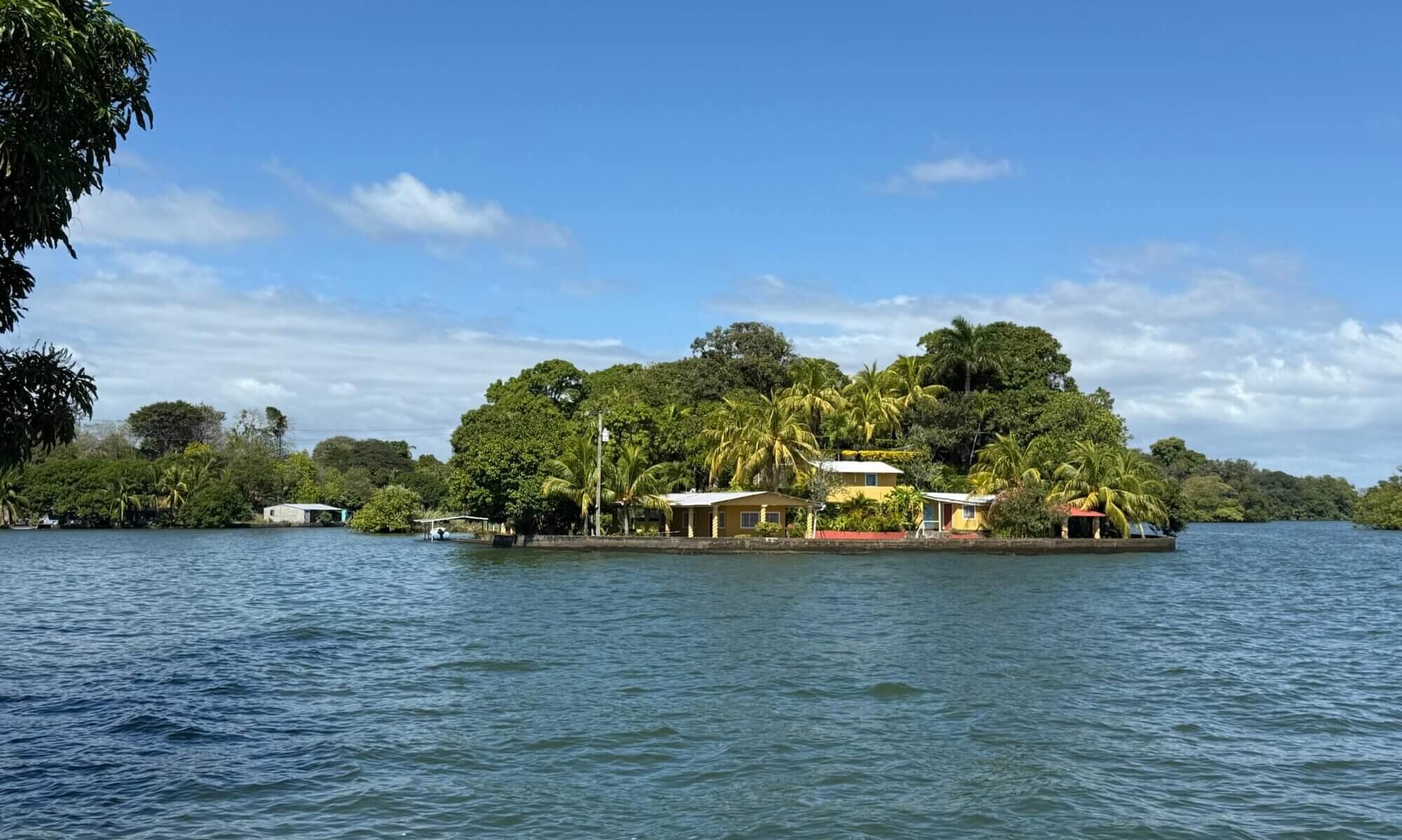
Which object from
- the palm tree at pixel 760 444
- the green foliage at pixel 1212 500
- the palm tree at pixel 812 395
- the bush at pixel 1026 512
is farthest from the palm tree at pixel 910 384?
the green foliage at pixel 1212 500

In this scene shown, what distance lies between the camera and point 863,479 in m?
66.8

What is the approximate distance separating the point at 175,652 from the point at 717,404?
5422cm

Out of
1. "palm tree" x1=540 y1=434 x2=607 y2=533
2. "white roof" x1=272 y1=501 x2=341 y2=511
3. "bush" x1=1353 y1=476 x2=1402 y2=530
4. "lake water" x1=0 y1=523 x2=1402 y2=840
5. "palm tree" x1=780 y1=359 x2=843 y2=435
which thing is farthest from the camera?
"white roof" x1=272 y1=501 x2=341 y2=511

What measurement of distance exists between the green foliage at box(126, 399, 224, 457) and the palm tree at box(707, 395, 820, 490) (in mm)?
81763

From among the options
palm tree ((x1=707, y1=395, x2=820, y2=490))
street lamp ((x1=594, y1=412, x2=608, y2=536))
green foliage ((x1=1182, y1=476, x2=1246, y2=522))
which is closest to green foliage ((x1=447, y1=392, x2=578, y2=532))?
street lamp ((x1=594, y1=412, x2=608, y2=536))

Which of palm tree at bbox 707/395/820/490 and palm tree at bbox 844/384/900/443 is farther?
palm tree at bbox 844/384/900/443

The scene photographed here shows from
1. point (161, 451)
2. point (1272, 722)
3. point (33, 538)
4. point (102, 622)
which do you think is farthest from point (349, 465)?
point (1272, 722)

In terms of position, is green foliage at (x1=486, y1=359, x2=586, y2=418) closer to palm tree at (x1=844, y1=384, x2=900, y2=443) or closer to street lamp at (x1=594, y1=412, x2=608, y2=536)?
street lamp at (x1=594, y1=412, x2=608, y2=536)

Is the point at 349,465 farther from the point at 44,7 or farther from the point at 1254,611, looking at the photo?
the point at 44,7

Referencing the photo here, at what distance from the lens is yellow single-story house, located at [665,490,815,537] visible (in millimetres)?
61531

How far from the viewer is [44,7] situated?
334 inches

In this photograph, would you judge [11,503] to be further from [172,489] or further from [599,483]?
[599,483]

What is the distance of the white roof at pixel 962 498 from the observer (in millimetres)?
64812

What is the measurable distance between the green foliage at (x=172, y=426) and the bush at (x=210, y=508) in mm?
21911
